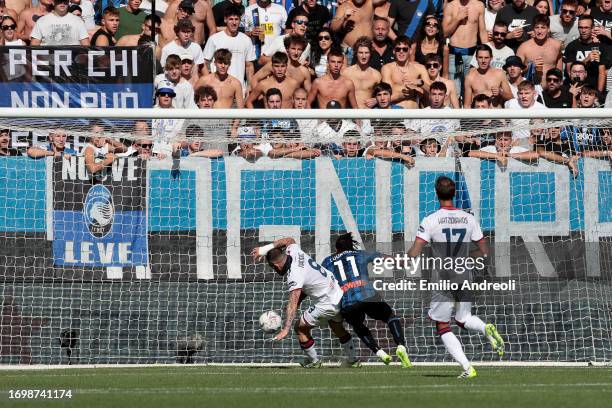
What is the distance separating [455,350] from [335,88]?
6.92 metres

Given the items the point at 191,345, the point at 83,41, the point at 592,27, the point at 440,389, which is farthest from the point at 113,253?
the point at 592,27

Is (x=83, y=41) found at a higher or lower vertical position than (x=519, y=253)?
higher

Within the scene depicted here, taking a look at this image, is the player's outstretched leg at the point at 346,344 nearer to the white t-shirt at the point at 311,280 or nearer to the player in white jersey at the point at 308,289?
the player in white jersey at the point at 308,289

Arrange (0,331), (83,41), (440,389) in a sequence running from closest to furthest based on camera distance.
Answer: (440,389), (0,331), (83,41)

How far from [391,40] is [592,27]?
10.7 feet

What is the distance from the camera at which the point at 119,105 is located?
1639cm

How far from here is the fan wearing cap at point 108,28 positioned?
18.7m

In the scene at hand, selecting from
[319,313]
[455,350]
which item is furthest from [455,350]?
[319,313]

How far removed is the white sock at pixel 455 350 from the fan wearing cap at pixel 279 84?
668 cm

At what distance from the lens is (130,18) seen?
19.3 metres

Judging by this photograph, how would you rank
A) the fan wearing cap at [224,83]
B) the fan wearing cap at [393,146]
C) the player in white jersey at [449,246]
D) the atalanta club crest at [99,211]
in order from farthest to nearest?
1. the fan wearing cap at [224,83]
2. the fan wearing cap at [393,146]
3. the atalanta club crest at [99,211]
4. the player in white jersey at [449,246]

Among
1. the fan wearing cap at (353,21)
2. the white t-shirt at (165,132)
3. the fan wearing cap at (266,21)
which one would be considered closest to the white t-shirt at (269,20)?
the fan wearing cap at (266,21)

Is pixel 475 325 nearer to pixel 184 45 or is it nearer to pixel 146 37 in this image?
pixel 184 45

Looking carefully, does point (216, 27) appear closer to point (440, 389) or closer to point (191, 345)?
point (191, 345)
